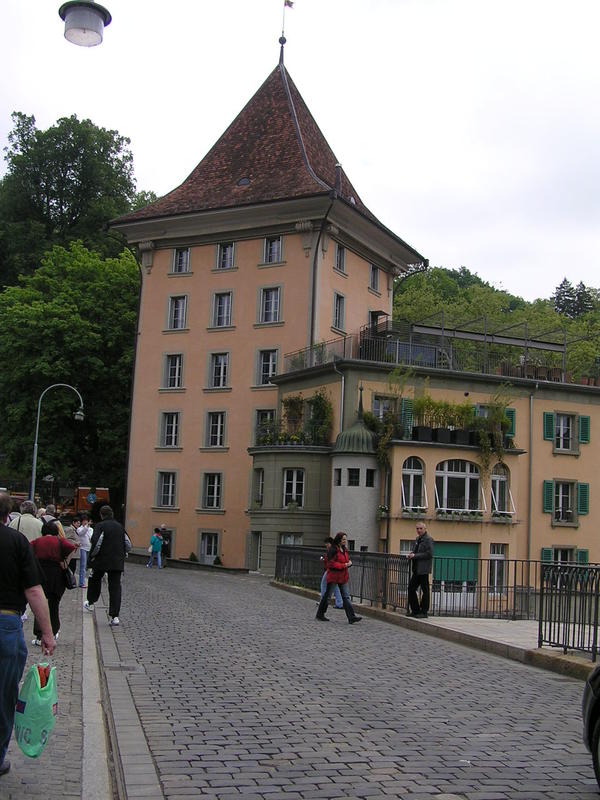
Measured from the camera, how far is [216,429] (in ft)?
155

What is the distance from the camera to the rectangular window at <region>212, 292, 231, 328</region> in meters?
47.6

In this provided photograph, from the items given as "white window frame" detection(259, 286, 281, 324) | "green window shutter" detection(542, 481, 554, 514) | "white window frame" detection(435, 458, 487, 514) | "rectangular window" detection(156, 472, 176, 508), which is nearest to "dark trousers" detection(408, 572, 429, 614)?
"white window frame" detection(435, 458, 487, 514)

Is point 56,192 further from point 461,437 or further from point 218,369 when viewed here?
point 461,437

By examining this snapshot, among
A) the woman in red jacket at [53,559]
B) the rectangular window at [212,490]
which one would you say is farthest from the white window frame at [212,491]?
the woman in red jacket at [53,559]

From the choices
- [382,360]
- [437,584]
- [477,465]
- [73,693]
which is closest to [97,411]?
[382,360]

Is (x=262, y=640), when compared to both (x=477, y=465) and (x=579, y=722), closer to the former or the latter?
(x=579, y=722)

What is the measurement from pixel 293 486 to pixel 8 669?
1318 inches

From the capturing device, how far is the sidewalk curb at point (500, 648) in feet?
40.5

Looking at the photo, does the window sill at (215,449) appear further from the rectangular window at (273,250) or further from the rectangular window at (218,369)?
the rectangular window at (273,250)

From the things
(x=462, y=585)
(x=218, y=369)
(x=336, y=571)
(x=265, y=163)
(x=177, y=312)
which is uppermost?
(x=265, y=163)

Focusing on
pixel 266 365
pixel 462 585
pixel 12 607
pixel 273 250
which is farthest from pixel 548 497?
pixel 12 607

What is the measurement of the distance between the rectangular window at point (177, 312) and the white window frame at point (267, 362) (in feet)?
16.2

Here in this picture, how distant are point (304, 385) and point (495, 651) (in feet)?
91.3

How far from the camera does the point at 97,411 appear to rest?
52.1 metres
